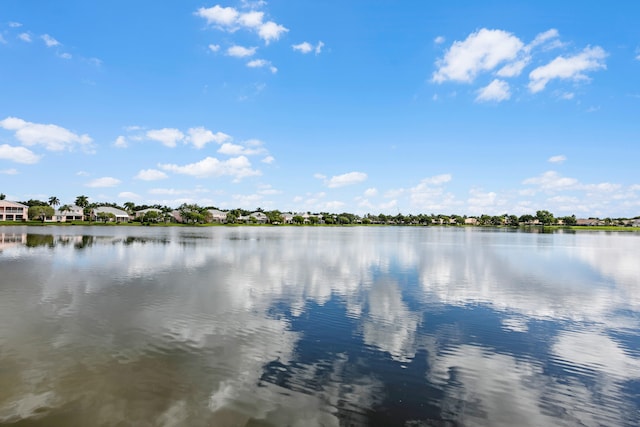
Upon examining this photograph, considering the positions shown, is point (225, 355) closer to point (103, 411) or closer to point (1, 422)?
point (103, 411)

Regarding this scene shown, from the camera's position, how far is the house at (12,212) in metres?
156

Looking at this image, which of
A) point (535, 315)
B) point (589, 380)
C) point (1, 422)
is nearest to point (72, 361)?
point (1, 422)

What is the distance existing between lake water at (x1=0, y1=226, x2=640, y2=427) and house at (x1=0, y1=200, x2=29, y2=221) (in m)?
173

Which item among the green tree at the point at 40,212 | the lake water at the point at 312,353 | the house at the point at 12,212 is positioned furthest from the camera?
the green tree at the point at 40,212

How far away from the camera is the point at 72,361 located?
1143cm

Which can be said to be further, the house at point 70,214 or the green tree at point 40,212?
the house at point 70,214

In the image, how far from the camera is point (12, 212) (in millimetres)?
158750

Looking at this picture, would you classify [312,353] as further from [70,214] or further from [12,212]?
[70,214]

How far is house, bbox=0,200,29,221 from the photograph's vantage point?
156 m

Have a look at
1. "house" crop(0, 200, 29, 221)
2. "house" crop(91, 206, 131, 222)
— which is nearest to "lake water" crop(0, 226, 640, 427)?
"house" crop(0, 200, 29, 221)

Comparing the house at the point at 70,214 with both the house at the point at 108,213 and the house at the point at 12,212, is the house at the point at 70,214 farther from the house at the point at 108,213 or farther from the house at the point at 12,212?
the house at the point at 12,212

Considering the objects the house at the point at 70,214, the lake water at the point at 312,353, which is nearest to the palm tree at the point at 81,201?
the house at the point at 70,214

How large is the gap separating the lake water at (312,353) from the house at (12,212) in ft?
568

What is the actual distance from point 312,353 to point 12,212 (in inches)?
7843
